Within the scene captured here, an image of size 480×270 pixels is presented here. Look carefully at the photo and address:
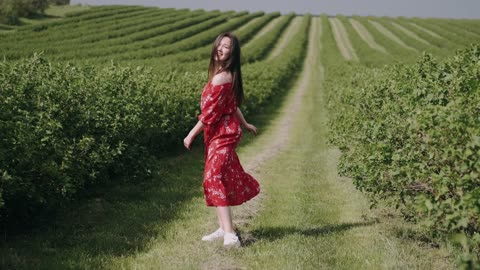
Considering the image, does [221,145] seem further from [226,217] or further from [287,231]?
[287,231]

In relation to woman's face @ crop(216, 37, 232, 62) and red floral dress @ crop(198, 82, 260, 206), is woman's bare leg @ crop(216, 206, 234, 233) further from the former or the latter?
woman's face @ crop(216, 37, 232, 62)

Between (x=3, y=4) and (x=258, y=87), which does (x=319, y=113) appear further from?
(x=3, y=4)

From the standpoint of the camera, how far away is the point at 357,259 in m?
5.65

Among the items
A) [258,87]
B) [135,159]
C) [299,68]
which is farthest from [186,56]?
[135,159]

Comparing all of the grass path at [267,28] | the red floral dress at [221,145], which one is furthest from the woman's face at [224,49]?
the grass path at [267,28]

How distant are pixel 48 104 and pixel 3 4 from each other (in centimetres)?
5175

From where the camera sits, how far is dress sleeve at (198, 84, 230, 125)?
5.82 m

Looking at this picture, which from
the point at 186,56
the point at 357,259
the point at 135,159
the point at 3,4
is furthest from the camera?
the point at 3,4

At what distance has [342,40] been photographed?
219 feet

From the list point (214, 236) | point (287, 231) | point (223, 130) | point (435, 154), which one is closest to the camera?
point (435, 154)

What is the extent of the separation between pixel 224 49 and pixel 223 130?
0.95m

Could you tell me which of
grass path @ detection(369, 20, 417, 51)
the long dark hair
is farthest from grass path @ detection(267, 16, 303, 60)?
the long dark hair

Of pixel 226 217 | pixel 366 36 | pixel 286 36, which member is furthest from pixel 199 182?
pixel 366 36

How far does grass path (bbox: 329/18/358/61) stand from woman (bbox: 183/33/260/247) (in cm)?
4404
